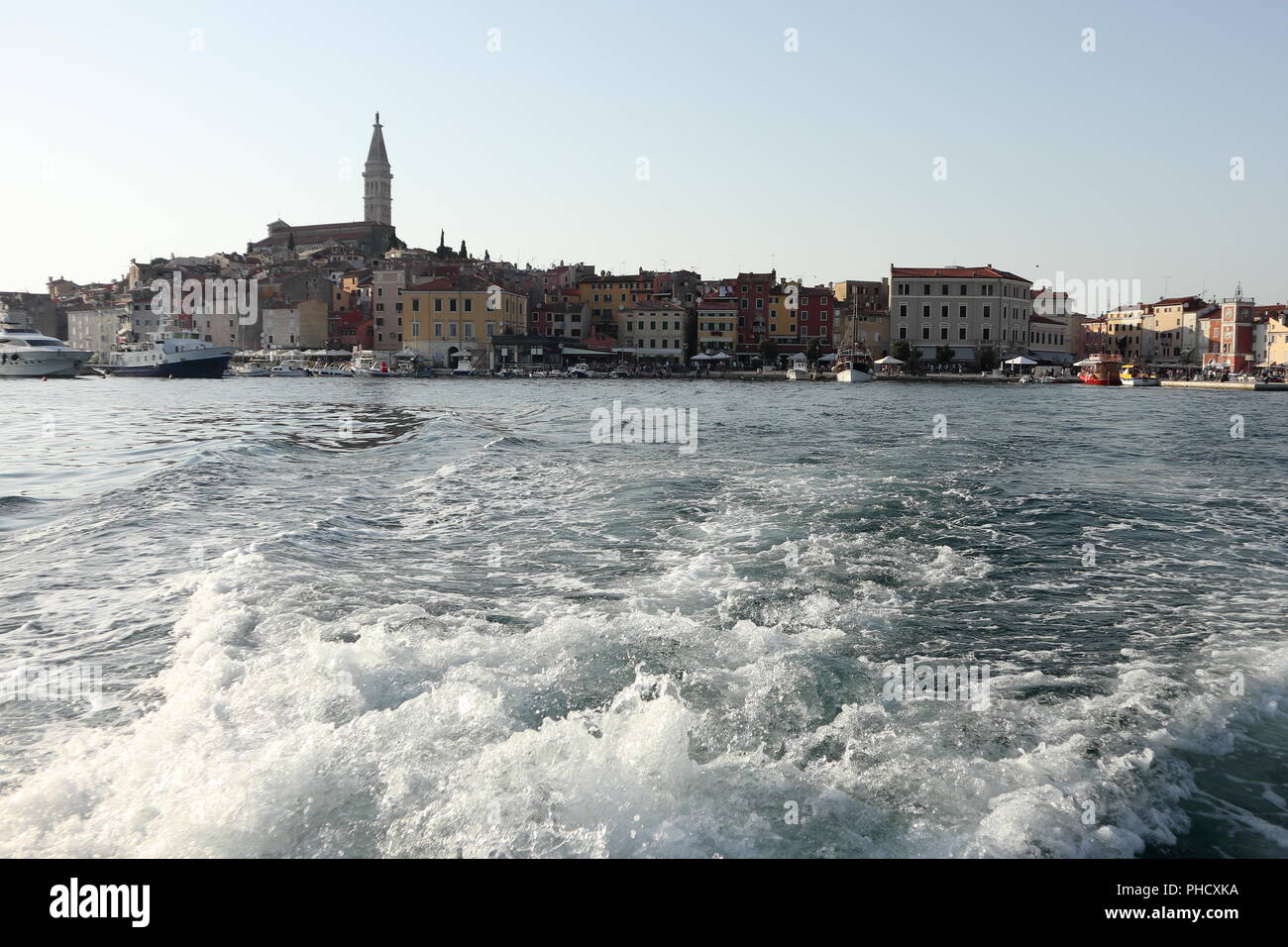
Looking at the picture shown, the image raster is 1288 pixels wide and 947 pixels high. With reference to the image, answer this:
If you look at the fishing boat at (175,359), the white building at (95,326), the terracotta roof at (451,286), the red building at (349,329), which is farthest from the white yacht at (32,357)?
the terracotta roof at (451,286)

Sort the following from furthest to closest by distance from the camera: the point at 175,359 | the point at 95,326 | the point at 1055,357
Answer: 1. the point at 95,326
2. the point at 1055,357
3. the point at 175,359

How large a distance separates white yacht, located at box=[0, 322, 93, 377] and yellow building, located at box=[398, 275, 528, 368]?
20.7m

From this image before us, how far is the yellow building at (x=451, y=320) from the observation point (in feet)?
208

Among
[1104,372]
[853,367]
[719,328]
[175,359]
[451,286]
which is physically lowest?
[1104,372]

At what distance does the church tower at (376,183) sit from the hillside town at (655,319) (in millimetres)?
31508

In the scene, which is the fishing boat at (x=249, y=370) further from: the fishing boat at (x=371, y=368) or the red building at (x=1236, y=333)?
the red building at (x=1236, y=333)

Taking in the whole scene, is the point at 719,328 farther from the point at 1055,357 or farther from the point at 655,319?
the point at 1055,357

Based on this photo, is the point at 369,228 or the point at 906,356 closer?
the point at 906,356

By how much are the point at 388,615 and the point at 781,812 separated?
123 inches

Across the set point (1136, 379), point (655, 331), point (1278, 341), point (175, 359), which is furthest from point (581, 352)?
point (1278, 341)

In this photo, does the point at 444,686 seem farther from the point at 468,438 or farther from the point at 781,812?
the point at 468,438

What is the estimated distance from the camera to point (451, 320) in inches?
2511

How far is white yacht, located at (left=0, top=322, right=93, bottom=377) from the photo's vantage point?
51781 millimetres

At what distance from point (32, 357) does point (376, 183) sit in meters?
62.8
